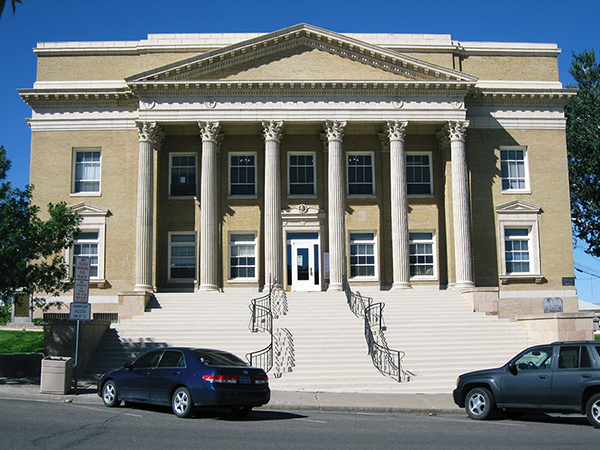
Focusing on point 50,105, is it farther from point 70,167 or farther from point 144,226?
point 144,226

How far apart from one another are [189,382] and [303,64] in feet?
71.9

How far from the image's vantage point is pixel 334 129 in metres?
31.1

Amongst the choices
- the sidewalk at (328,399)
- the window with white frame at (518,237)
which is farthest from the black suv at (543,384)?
the window with white frame at (518,237)

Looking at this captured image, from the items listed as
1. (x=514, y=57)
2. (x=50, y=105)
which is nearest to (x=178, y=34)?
(x=50, y=105)

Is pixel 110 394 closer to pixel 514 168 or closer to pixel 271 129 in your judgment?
pixel 271 129

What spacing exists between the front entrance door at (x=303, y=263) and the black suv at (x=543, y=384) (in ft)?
59.4

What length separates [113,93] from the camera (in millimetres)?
32438

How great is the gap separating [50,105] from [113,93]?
10.9 feet

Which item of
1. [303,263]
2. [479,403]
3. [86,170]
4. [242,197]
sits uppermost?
[86,170]

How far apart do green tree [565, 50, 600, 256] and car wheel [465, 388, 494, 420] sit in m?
31.7

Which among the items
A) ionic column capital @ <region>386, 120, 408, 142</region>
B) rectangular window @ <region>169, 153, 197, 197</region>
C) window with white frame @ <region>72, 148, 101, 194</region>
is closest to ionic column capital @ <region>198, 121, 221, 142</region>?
rectangular window @ <region>169, 153, 197, 197</region>

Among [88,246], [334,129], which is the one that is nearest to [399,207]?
[334,129]

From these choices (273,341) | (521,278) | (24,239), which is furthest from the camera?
(521,278)

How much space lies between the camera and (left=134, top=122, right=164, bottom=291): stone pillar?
2949 centimetres
